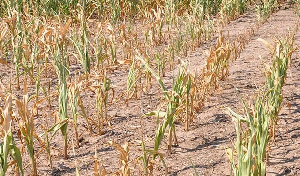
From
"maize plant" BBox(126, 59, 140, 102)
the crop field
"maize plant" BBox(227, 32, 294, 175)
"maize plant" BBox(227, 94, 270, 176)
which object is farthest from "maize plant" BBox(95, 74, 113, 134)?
"maize plant" BBox(227, 94, 270, 176)

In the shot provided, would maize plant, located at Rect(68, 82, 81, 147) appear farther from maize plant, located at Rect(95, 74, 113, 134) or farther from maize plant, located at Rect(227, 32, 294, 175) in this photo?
maize plant, located at Rect(227, 32, 294, 175)

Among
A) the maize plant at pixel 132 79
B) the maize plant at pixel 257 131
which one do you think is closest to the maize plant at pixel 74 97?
the maize plant at pixel 132 79

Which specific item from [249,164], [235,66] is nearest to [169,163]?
[249,164]

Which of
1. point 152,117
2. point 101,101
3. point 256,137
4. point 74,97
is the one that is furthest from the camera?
point 152,117

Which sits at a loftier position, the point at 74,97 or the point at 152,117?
the point at 74,97

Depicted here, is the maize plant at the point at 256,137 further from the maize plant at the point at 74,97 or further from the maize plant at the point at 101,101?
the maize plant at the point at 101,101

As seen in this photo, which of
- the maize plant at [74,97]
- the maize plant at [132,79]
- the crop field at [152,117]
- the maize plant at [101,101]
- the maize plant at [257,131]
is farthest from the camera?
the maize plant at [132,79]

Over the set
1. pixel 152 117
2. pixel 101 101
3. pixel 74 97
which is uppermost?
pixel 74 97

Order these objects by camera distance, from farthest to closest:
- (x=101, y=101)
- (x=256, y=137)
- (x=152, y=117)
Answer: (x=152, y=117) → (x=101, y=101) → (x=256, y=137)

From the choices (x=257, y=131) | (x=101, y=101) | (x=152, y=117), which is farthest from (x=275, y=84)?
(x=101, y=101)

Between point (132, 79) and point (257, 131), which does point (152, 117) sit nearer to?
point (132, 79)

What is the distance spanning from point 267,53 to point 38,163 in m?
3.01

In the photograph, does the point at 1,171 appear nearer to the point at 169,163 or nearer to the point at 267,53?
the point at 169,163

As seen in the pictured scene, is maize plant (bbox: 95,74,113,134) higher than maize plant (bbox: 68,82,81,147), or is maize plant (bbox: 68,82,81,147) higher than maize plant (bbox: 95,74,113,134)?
maize plant (bbox: 68,82,81,147)
